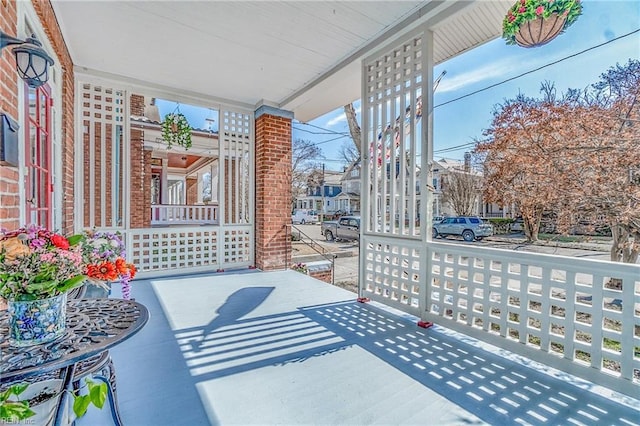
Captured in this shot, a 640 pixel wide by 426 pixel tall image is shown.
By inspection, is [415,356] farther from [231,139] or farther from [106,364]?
[231,139]

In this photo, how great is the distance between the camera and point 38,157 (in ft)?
9.39

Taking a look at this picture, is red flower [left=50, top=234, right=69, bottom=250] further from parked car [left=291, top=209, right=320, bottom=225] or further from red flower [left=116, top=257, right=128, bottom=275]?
parked car [left=291, top=209, right=320, bottom=225]

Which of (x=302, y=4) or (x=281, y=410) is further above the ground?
(x=302, y=4)

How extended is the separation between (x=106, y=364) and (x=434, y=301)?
266 cm

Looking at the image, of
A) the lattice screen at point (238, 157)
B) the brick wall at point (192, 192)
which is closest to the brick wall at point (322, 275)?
the lattice screen at point (238, 157)

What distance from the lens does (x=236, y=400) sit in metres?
1.87

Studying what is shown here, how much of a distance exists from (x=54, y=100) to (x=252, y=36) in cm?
230

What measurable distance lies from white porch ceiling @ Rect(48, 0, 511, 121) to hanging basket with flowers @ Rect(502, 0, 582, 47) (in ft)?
1.88

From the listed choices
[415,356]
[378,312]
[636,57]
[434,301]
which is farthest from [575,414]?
[636,57]

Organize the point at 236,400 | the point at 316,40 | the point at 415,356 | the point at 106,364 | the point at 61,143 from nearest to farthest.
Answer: the point at 106,364 < the point at 236,400 < the point at 415,356 < the point at 316,40 < the point at 61,143


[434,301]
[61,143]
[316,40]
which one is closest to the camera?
[434,301]

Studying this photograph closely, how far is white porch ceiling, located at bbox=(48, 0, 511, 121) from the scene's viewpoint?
9.17ft

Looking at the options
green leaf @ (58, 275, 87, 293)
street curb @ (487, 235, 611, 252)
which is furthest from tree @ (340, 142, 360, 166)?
green leaf @ (58, 275, 87, 293)

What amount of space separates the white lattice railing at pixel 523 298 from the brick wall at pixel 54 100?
3.16 m
